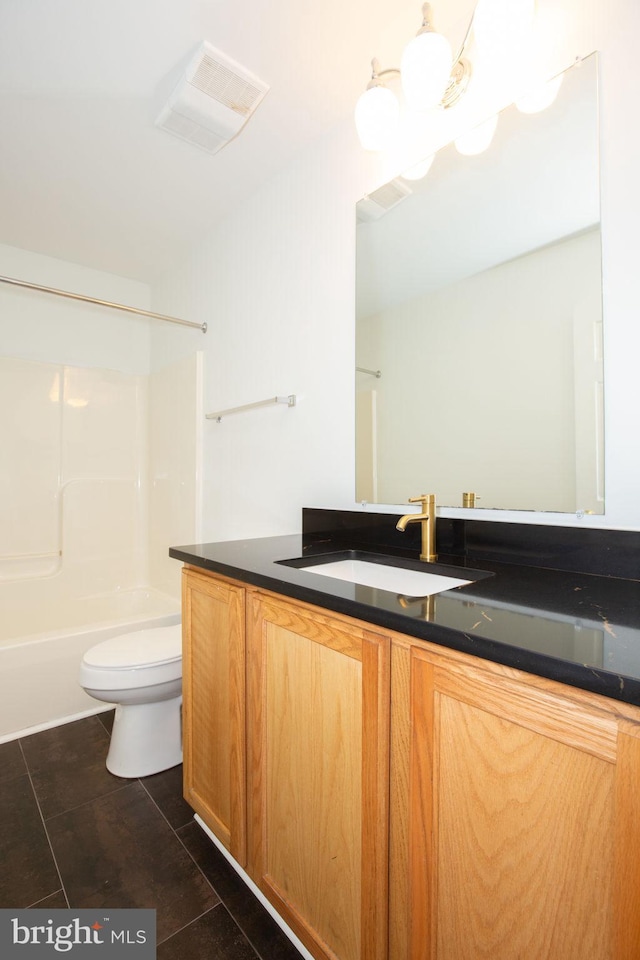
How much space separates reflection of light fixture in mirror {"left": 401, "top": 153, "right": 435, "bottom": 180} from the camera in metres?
1.35

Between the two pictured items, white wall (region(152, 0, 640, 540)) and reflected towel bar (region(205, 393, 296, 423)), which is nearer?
white wall (region(152, 0, 640, 540))

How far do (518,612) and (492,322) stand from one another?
0.84 metres

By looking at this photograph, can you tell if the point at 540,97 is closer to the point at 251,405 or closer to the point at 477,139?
the point at 477,139

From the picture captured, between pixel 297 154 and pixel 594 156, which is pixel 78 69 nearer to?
pixel 297 154

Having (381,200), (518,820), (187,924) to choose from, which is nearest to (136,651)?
(187,924)

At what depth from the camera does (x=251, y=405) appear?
1.91 m

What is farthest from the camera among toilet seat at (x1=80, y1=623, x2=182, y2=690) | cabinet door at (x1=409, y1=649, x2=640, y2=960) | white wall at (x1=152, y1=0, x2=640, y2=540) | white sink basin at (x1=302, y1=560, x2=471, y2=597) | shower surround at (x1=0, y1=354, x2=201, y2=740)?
shower surround at (x1=0, y1=354, x2=201, y2=740)

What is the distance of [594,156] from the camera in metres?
1.01

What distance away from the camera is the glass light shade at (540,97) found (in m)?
1.07

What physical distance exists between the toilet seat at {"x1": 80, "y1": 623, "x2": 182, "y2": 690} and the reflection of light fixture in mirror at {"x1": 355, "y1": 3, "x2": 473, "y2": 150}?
1.84 meters

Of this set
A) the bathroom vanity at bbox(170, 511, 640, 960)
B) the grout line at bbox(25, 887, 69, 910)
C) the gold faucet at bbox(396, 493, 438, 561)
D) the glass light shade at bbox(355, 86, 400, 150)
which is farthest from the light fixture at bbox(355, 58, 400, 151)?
the grout line at bbox(25, 887, 69, 910)

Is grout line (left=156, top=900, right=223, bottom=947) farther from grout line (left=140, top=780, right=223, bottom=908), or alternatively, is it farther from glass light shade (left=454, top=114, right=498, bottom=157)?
glass light shade (left=454, top=114, right=498, bottom=157)

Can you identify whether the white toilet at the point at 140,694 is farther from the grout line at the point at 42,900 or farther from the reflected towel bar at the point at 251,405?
the reflected towel bar at the point at 251,405

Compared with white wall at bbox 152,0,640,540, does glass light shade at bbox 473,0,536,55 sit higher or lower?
higher
